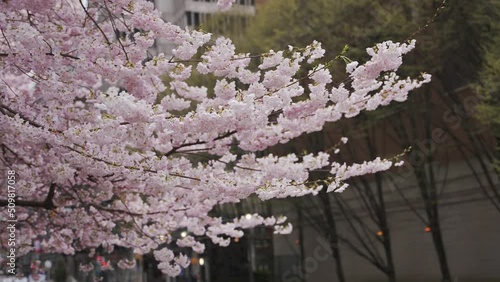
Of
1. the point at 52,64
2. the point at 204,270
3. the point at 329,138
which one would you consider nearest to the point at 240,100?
the point at 52,64

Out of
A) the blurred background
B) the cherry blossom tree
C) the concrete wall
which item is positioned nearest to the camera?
the cherry blossom tree

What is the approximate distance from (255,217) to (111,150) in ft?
16.9

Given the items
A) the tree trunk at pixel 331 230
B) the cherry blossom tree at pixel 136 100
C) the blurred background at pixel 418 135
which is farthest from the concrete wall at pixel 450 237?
the cherry blossom tree at pixel 136 100

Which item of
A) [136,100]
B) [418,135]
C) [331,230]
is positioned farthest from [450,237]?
[136,100]

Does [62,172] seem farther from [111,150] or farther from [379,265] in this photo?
[379,265]

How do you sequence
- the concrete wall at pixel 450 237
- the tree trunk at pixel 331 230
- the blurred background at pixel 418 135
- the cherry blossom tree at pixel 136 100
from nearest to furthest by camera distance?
the cherry blossom tree at pixel 136 100, the blurred background at pixel 418 135, the concrete wall at pixel 450 237, the tree trunk at pixel 331 230

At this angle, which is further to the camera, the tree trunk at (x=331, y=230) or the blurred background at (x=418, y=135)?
the tree trunk at (x=331, y=230)

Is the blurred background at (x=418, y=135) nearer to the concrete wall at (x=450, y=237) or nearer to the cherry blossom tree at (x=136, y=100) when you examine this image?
the concrete wall at (x=450, y=237)

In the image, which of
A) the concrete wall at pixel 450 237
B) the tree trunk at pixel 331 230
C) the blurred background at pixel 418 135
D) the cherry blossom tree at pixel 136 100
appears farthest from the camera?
the tree trunk at pixel 331 230

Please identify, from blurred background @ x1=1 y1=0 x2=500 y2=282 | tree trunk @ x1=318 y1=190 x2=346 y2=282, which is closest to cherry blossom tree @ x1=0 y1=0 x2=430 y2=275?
blurred background @ x1=1 y1=0 x2=500 y2=282

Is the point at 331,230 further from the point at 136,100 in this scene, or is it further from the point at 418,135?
the point at 136,100

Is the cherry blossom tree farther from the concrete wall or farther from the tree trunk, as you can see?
the tree trunk

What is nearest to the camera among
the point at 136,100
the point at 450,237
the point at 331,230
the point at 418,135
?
the point at 136,100

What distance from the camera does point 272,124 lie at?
8.01m
